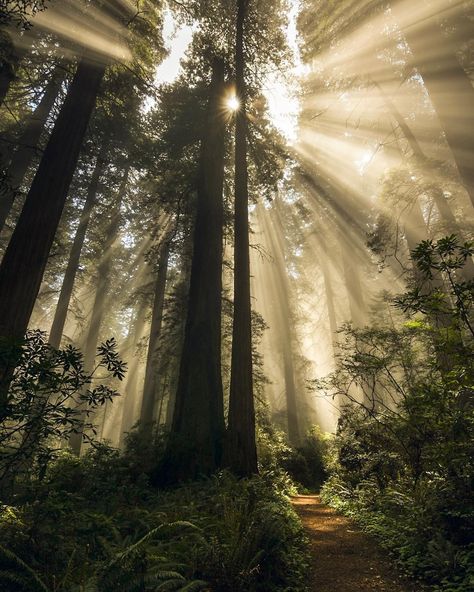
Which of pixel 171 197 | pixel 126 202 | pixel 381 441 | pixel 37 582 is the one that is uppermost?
pixel 126 202

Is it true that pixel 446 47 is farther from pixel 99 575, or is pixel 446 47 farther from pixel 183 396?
pixel 99 575

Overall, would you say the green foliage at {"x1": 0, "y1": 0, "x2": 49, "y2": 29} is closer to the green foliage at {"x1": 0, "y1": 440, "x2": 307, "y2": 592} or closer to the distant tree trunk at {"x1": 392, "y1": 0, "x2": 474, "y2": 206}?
the green foliage at {"x1": 0, "y1": 440, "x2": 307, "y2": 592}

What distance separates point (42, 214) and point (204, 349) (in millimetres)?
4552

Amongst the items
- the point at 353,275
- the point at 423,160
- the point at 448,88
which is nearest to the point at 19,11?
the point at 448,88

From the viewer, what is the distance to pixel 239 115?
35.1ft

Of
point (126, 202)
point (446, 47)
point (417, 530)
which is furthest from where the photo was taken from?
point (126, 202)

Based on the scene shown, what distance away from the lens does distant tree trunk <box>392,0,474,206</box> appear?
8305 mm

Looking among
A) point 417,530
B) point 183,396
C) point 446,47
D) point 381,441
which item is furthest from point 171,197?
point 417,530

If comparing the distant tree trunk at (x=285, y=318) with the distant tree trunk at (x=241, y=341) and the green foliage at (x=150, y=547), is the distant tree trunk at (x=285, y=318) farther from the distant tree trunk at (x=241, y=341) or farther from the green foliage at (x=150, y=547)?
the green foliage at (x=150, y=547)

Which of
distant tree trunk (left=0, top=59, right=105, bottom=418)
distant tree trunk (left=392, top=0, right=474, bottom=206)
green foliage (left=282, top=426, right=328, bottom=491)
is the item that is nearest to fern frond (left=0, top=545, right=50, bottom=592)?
distant tree trunk (left=0, top=59, right=105, bottom=418)

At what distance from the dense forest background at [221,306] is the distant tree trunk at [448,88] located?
0.15 ft

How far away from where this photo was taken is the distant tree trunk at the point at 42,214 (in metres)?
5.31

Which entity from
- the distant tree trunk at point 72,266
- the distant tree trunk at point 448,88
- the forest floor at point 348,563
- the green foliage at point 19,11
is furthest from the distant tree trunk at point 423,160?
the distant tree trunk at point 72,266

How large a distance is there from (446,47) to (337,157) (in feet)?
39.3
